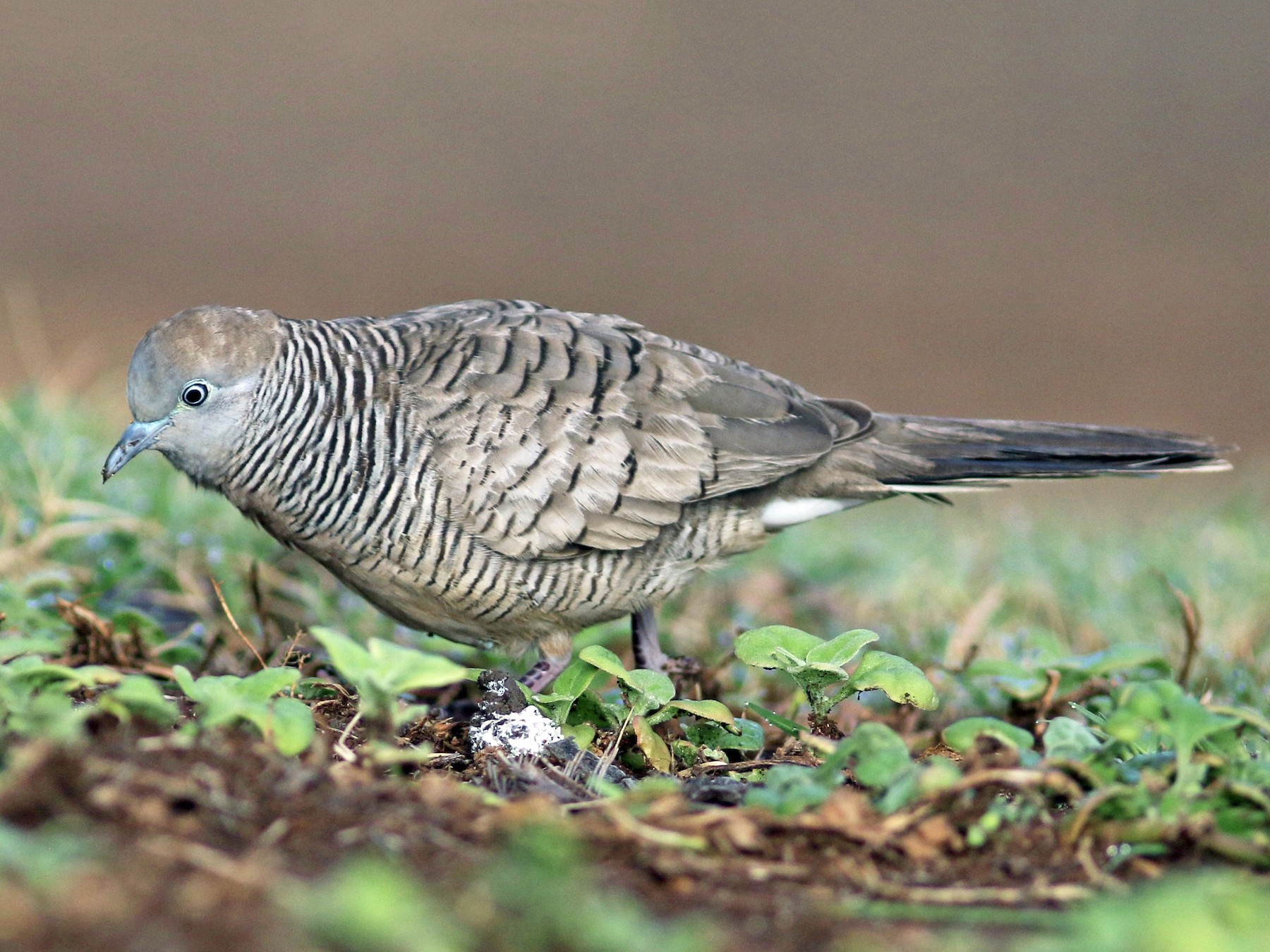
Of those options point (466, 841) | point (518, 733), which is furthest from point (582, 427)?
point (466, 841)

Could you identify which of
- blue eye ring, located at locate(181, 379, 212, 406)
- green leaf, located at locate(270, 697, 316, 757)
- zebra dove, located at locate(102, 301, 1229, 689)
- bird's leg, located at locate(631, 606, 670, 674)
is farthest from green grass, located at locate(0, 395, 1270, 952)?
blue eye ring, located at locate(181, 379, 212, 406)

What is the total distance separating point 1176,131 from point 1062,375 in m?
5.49

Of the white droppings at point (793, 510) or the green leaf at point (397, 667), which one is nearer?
the green leaf at point (397, 667)

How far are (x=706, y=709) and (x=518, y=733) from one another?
482mm

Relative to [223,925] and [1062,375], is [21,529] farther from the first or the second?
[1062,375]

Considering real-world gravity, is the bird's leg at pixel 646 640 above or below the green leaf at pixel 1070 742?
below

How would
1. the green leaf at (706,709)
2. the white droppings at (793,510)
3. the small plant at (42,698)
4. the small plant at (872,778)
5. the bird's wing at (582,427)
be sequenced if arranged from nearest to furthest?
the small plant at (42,698), the small plant at (872,778), the green leaf at (706,709), the bird's wing at (582,427), the white droppings at (793,510)

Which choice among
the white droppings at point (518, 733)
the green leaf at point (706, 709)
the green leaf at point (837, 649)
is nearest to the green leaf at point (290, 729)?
the white droppings at point (518, 733)

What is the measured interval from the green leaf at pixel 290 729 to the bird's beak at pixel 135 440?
165cm

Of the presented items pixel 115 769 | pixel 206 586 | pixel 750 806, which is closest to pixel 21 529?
pixel 206 586

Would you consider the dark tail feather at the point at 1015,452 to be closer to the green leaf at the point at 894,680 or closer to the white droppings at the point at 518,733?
the green leaf at the point at 894,680

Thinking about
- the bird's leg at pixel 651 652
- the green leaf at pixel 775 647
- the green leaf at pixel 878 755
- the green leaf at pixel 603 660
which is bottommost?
the bird's leg at pixel 651 652

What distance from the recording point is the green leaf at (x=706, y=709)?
3266 millimetres

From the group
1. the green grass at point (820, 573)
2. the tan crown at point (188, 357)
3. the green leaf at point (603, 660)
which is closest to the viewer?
the green leaf at point (603, 660)
